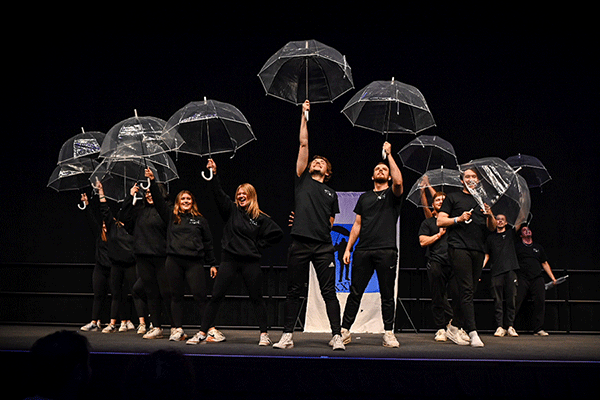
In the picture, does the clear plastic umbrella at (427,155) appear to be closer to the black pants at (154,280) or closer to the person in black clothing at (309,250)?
the person in black clothing at (309,250)

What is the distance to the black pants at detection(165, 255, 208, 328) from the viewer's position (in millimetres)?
5676

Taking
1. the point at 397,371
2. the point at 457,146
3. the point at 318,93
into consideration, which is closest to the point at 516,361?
the point at 397,371

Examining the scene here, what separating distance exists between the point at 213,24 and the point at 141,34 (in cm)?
113

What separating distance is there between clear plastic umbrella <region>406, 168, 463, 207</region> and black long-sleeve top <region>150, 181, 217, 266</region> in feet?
8.11

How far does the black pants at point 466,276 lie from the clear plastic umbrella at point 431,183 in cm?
129

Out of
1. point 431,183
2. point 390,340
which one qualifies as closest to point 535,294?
point 431,183

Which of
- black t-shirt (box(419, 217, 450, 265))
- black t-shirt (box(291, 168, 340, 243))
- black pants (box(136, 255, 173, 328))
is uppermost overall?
black t-shirt (box(291, 168, 340, 243))

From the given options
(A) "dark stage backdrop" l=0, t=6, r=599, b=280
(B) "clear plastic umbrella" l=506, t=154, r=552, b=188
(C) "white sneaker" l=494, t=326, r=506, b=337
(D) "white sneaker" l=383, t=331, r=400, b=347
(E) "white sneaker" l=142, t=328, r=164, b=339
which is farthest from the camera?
(A) "dark stage backdrop" l=0, t=6, r=599, b=280

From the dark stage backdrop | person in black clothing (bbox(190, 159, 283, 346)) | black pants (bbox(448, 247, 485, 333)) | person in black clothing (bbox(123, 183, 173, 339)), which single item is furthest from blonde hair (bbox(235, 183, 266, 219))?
the dark stage backdrop

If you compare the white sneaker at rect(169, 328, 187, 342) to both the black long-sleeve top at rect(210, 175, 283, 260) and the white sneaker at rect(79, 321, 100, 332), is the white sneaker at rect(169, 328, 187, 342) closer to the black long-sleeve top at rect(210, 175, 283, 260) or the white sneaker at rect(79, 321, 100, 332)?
the black long-sleeve top at rect(210, 175, 283, 260)

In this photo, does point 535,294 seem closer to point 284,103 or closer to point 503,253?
point 503,253

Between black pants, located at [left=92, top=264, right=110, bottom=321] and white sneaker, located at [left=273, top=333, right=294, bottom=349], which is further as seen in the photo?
black pants, located at [left=92, top=264, right=110, bottom=321]

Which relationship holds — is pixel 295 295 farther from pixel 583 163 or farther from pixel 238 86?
pixel 583 163

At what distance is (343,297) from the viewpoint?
25.1ft
